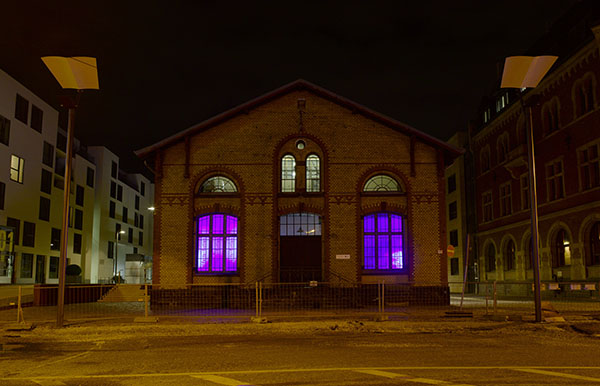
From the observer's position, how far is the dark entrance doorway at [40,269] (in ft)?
162

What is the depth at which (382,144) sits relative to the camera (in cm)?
2545

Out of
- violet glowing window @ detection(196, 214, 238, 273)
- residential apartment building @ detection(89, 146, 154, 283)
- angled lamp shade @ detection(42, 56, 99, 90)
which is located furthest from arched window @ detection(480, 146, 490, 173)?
residential apartment building @ detection(89, 146, 154, 283)

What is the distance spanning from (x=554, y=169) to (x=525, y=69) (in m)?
18.5

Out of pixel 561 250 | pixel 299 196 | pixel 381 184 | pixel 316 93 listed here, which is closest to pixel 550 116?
pixel 561 250

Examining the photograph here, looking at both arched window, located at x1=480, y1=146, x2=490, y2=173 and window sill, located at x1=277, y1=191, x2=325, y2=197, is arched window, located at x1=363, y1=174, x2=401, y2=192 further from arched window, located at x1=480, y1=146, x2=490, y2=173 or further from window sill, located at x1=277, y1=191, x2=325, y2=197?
arched window, located at x1=480, y1=146, x2=490, y2=173

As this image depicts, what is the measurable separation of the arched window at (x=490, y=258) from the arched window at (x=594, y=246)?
1303 centimetres

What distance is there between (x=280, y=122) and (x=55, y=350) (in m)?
15.6

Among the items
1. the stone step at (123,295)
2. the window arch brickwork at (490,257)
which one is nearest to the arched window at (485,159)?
the window arch brickwork at (490,257)

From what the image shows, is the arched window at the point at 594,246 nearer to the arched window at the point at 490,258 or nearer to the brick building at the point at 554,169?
the brick building at the point at 554,169

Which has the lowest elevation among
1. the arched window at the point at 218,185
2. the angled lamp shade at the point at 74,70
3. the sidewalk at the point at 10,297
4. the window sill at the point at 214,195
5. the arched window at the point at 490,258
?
the sidewalk at the point at 10,297

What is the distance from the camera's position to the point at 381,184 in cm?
2545

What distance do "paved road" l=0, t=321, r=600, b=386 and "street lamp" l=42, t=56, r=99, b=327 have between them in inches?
60.5

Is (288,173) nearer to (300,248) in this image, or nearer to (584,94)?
(300,248)

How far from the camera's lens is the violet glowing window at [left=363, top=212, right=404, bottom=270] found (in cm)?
2489
